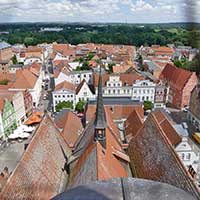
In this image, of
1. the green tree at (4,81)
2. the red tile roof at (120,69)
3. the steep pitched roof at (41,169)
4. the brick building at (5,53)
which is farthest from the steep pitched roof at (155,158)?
the brick building at (5,53)

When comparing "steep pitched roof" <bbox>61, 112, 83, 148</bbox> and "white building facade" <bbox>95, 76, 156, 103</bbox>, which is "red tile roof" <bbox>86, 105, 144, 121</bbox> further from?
"white building facade" <bbox>95, 76, 156, 103</bbox>

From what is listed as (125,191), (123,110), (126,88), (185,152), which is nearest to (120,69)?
(126,88)

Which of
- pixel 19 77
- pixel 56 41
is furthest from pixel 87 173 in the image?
pixel 56 41

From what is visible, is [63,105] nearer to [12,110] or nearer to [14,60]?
[12,110]

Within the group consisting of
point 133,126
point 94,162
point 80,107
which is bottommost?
point 80,107

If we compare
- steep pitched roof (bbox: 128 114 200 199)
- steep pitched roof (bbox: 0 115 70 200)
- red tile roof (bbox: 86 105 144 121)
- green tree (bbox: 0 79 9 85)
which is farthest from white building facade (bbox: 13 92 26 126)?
steep pitched roof (bbox: 128 114 200 199)
